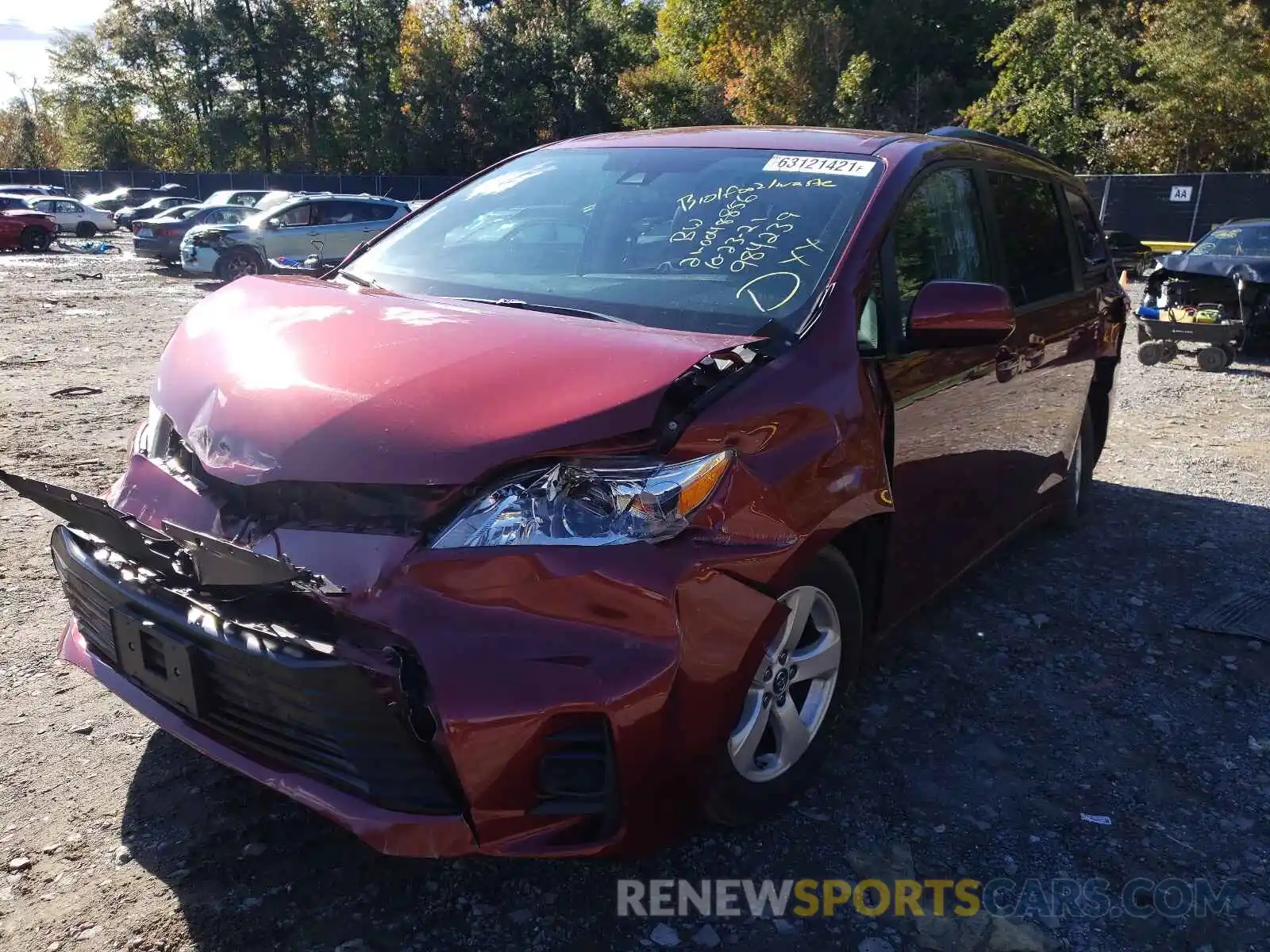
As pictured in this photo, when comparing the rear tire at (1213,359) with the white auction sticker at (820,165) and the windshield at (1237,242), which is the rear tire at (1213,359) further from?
the white auction sticker at (820,165)

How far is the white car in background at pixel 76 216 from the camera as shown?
3018 cm

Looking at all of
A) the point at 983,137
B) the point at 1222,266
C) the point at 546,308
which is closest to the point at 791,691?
the point at 546,308

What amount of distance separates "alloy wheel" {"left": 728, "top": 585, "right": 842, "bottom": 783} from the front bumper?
0.29 metres

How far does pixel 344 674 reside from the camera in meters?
1.90

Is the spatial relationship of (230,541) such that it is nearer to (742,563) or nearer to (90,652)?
(90,652)

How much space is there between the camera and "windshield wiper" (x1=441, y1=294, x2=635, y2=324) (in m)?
2.69

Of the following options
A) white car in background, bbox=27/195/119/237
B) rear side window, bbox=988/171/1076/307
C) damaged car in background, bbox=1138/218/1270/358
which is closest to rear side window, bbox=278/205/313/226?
damaged car in background, bbox=1138/218/1270/358

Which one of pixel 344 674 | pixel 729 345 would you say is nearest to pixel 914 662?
pixel 729 345

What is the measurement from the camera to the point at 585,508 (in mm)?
2057

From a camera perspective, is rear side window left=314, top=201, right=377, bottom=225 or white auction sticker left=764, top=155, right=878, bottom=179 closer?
white auction sticker left=764, top=155, right=878, bottom=179

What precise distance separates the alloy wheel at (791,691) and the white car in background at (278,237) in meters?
16.5

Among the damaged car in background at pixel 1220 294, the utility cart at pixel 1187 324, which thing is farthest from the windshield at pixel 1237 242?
the utility cart at pixel 1187 324

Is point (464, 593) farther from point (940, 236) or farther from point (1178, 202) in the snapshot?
point (1178, 202)

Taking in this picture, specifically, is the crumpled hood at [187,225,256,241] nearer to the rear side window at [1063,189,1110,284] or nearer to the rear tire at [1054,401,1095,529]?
the rear side window at [1063,189,1110,284]
